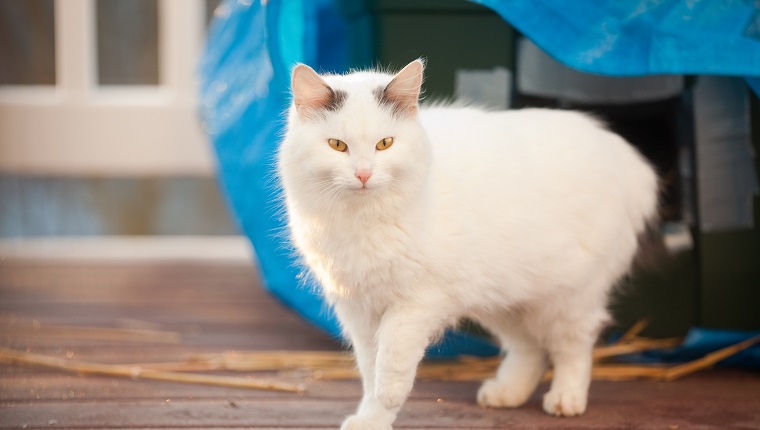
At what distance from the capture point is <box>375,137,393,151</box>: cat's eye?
1.31m

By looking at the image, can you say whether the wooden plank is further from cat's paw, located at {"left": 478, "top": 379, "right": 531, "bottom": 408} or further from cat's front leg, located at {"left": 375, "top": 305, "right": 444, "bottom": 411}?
cat's front leg, located at {"left": 375, "top": 305, "right": 444, "bottom": 411}

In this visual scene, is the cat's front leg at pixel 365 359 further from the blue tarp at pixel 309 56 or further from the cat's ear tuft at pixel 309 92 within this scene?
the cat's ear tuft at pixel 309 92

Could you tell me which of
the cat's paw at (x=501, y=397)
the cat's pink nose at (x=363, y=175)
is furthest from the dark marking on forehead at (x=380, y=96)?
the cat's paw at (x=501, y=397)

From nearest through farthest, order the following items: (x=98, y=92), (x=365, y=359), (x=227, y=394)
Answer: (x=365, y=359), (x=227, y=394), (x=98, y=92)

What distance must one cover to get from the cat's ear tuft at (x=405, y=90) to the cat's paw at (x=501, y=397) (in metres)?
0.63

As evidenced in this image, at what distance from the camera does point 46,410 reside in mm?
1629

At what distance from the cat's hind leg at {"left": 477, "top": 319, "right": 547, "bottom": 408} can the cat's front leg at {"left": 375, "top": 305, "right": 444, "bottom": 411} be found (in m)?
0.29

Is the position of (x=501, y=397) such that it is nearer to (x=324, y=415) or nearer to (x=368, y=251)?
(x=324, y=415)

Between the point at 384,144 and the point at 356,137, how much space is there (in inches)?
1.9

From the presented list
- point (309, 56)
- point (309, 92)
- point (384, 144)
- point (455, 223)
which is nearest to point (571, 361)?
point (455, 223)

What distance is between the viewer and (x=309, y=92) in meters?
1.33

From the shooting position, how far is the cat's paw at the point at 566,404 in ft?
5.34

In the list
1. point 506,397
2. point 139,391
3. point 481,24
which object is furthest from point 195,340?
point 481,24

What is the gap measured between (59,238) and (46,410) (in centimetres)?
222
